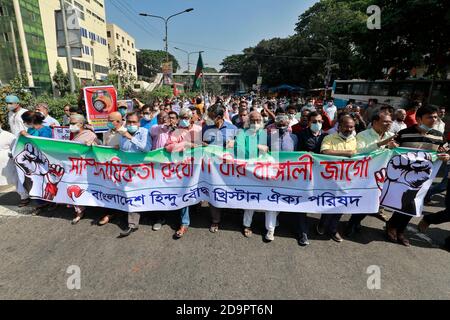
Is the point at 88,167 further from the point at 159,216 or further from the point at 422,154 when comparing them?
the point at 422,154

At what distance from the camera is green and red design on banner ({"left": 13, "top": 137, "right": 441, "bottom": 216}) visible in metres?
3.53

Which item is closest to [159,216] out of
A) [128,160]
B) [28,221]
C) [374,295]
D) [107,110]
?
[128,160]

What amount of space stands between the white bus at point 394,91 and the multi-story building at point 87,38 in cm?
2828

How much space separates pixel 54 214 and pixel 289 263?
381 cm

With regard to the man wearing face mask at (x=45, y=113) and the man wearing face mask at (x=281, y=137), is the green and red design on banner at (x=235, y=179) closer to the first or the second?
the man wearing face mask at (x=281, y=137)

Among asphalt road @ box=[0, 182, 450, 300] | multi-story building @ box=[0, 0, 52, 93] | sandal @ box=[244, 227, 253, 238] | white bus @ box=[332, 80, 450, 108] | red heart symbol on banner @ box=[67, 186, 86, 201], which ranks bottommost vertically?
asphalt road @ box=[0, 182, 450, 300]

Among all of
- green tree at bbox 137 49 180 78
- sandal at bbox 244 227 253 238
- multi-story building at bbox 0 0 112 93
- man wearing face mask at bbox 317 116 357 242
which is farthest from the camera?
green tree at bbox 137 49 180 78

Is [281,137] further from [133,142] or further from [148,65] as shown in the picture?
[148,65]

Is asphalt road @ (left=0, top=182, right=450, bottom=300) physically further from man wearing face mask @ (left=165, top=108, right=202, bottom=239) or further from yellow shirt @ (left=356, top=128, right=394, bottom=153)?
yellow shirt @ (left=356, top=128, right=394, bottom=153)

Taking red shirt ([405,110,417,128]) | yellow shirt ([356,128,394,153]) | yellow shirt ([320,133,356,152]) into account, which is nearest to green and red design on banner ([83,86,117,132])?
yellow shirt ([320,133,356,152])

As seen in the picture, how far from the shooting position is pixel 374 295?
264 cm

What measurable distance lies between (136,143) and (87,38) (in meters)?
54.9

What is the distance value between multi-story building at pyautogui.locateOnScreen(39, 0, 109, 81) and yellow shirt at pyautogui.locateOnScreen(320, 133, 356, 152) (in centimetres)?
3517

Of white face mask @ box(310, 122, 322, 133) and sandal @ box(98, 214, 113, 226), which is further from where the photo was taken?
sandal @ box(98, 214, 113, 226)
